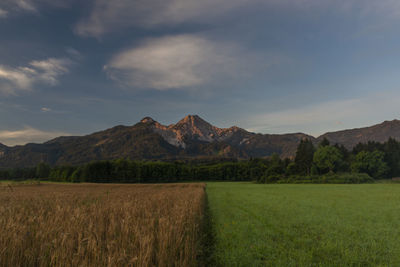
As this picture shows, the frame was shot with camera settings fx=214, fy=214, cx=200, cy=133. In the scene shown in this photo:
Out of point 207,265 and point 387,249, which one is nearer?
point 207,265

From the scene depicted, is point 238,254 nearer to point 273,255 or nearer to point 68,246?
point 273,255

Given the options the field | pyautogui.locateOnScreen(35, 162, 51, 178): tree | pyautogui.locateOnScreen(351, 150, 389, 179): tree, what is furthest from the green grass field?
pyautogui.locateOnScreen(35, 162, 51, 178): tree

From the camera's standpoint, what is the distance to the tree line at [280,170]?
292ft

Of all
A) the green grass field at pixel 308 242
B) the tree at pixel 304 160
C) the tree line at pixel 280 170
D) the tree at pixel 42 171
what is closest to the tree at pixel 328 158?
the tree line at pixel 280 170

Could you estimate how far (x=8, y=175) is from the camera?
123m

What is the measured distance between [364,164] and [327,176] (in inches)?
961

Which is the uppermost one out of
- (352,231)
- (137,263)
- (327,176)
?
(137,263)

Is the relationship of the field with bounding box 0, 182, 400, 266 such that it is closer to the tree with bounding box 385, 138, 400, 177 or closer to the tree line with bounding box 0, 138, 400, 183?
the tree line with bounding box 0, 138, 400, 183

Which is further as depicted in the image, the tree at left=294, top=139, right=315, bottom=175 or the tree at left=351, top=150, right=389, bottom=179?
the tree at left=294, top=139, right=315, bottom=175

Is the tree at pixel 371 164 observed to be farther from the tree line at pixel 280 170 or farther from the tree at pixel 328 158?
the tree at pixel 328 158

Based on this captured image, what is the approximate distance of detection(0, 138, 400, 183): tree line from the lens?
8900 centimetres

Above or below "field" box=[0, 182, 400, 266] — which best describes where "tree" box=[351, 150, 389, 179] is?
below

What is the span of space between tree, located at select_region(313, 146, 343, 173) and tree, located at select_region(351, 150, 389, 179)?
20.1 feet

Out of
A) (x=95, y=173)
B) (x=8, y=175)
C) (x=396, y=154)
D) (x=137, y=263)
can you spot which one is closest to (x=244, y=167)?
(x=396, y=154)
